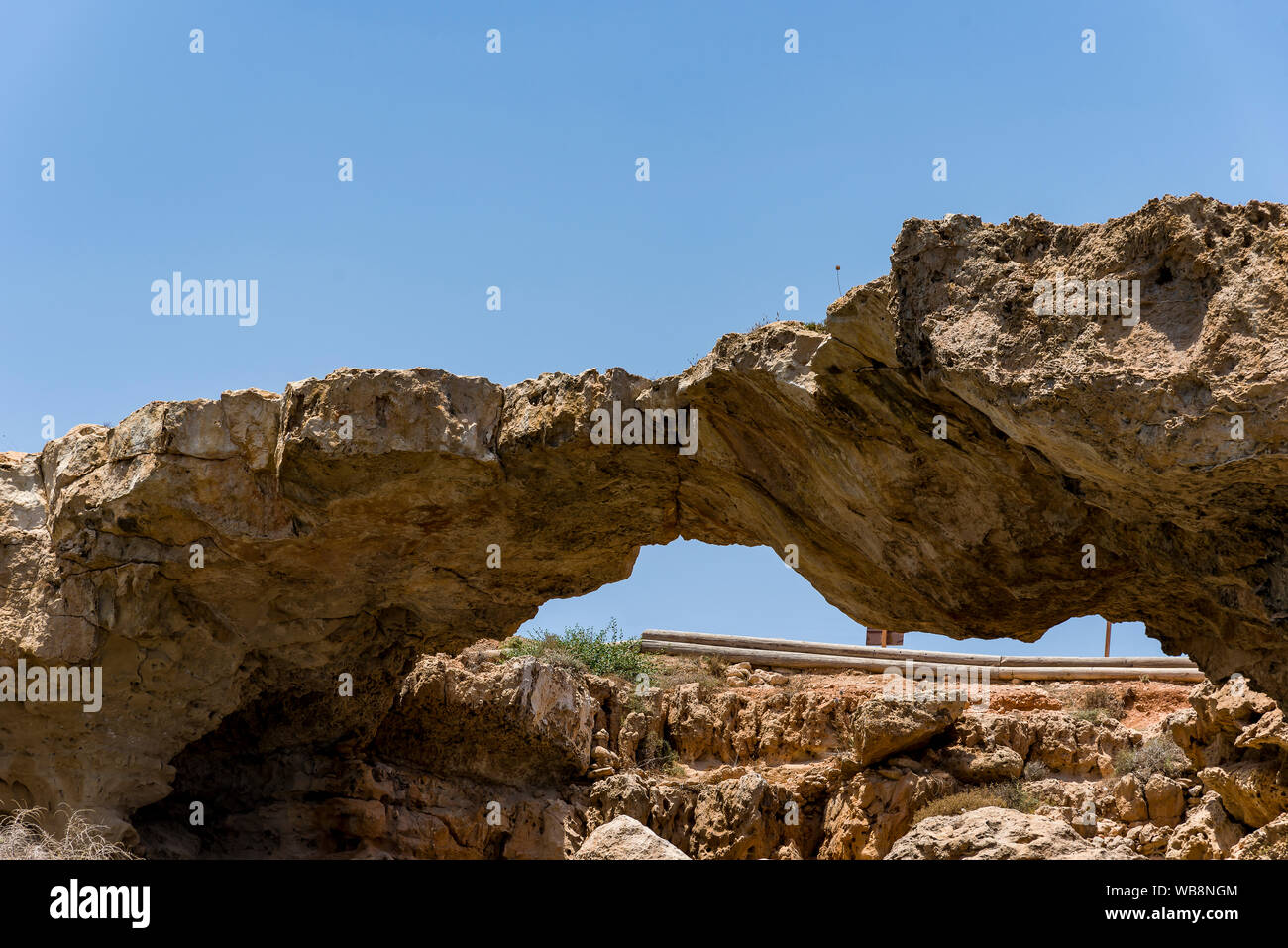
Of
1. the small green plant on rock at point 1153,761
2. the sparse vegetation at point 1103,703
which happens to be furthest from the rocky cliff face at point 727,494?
the sparse vegetation at point 1103,703

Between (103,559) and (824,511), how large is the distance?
17.8 feet

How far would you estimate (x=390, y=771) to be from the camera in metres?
12.7

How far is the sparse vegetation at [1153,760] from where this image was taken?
43.4 ft

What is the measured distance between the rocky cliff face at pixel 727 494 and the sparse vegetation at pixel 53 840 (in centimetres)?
28

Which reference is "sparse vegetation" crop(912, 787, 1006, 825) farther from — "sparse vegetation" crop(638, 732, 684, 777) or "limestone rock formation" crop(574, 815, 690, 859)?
"limestone rock formation" crop(574, 815, 690, 859)

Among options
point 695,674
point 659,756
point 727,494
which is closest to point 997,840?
point 727,494

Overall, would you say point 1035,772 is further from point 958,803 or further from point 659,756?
point 659,756

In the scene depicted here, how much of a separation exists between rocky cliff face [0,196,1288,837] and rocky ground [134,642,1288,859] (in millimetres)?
918

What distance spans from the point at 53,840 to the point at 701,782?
7.08 meters

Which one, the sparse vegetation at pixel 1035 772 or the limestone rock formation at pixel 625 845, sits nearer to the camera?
Result: the limestone rock formation at pixel 625 845

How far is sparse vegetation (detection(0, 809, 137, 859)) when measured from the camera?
29.0 ft

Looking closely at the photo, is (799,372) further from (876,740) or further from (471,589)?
(876,740)

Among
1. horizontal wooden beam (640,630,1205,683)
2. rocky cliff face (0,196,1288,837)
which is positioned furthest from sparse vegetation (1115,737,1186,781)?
rocky cliff face (0,196,1288,837)

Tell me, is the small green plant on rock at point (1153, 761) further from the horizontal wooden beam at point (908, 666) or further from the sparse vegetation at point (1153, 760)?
the horizontal wooden beam at point (908, 666)
